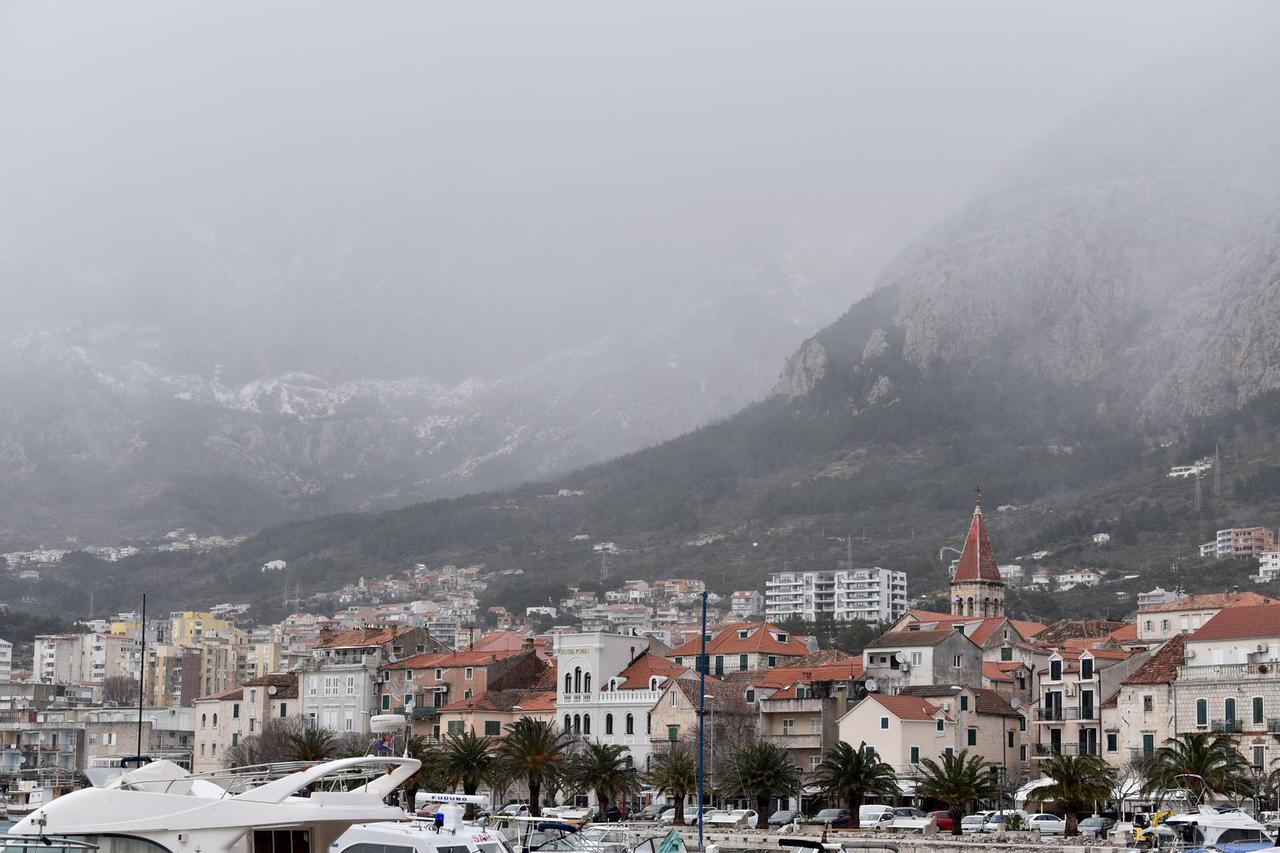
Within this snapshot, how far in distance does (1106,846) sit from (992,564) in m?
94.3

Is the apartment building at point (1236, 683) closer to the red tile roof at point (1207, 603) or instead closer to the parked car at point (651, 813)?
the parked car at point (651, 813)

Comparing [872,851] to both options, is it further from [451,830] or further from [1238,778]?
[451,830]

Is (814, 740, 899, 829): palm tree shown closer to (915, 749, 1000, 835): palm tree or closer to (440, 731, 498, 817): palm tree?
(915, 749, 1000, 835): palm tree

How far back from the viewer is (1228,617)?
8062 cm

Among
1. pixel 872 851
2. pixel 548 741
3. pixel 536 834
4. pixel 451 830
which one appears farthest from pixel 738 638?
pixel 451 830

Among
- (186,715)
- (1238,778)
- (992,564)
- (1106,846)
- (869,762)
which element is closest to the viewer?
(1106,846)

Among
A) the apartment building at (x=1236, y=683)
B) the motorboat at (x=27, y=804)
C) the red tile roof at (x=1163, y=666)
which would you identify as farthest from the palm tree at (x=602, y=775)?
the apartment building at (x=1236, y=683)

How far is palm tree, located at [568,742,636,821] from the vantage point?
79.1 meters

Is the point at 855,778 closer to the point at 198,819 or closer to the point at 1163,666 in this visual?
the point at 1163,666

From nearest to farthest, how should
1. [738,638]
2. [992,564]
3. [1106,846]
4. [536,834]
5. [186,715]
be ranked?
[536,834]
[1106,846]
[738,638]
[186,715]
[992,564]

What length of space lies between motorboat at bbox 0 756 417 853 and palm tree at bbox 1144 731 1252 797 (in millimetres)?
36316

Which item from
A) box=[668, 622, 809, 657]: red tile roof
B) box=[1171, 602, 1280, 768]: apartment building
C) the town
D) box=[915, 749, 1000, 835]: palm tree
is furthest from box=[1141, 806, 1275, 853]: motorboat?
box=[668, 622, 809, 657]: red tile roof

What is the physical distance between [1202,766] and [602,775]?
84.2ft

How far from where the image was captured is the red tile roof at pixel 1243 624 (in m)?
78.2
